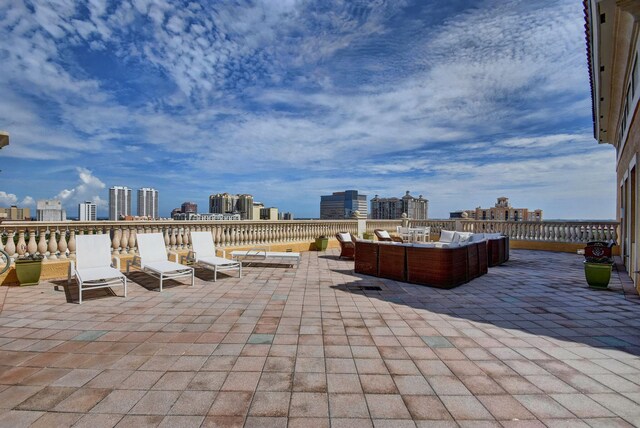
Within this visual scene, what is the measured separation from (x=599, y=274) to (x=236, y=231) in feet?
32.9

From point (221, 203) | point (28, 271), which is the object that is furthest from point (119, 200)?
point (28, 271)

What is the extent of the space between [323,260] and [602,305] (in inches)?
291

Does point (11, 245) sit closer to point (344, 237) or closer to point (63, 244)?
point (63, 244)

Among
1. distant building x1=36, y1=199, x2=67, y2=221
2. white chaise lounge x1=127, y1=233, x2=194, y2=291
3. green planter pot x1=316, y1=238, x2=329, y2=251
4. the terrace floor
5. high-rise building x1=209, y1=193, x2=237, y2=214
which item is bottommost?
the terrace floor

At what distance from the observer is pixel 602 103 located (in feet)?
34.5

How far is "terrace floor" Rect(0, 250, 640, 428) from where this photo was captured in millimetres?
2395

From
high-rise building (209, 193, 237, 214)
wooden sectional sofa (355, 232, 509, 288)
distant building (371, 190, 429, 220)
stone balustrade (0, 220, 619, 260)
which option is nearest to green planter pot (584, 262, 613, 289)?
wooden sectional sofa (355, 232, 509, 288)

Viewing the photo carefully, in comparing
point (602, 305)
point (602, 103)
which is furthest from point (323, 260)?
point (602, 103)

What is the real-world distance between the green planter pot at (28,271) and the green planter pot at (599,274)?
39.7ft

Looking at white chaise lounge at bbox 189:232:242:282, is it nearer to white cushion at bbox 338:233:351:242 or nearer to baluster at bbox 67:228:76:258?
baluster at bbox 67:228:76:258

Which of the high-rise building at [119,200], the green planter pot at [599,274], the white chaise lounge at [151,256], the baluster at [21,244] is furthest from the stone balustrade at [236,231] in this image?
the high-rise building at [119,200]

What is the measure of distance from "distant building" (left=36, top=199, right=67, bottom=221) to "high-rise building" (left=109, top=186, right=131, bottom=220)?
34517mm

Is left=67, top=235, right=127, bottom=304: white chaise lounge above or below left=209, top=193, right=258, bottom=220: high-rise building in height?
below

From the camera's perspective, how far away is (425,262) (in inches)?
275
